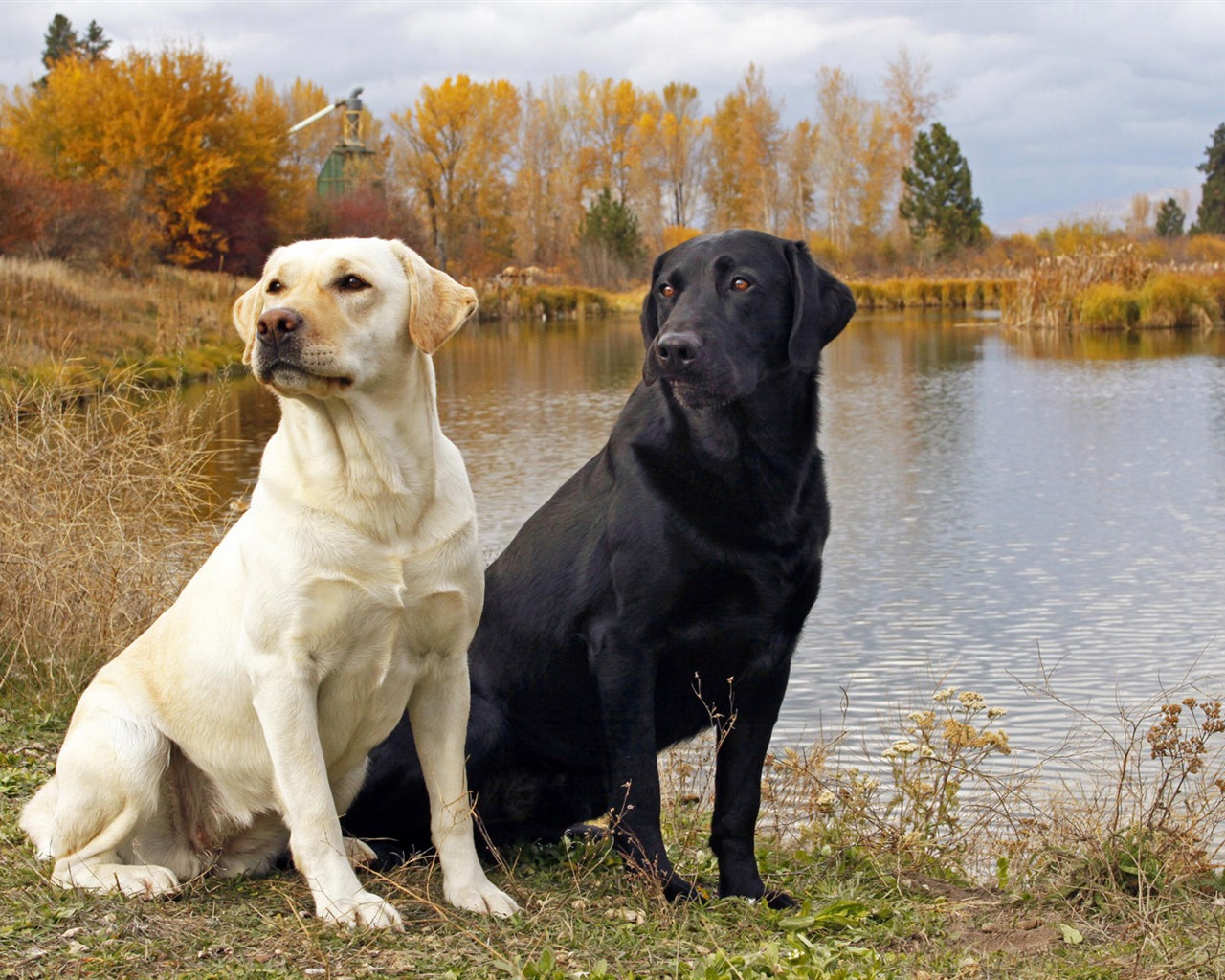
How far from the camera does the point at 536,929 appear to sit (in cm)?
346

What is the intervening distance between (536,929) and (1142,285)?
107ft

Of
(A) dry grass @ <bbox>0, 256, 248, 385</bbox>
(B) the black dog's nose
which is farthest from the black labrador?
(A) dry grass @ <bbox>0, 256, 248, 385</bbox>

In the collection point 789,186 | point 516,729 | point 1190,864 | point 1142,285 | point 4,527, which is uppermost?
point 789,186

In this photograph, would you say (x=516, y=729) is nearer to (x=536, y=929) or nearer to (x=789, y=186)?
(x=536, y=929)

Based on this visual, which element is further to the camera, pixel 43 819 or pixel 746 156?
pixel 746 156

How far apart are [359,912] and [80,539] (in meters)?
3.75

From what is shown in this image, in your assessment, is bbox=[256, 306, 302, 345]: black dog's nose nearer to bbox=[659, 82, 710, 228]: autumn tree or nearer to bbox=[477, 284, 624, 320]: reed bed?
bbox=[477, 284, 624, 320]: reed bed

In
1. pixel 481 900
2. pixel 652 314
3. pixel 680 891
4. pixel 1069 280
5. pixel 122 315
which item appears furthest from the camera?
pixel 1069 280

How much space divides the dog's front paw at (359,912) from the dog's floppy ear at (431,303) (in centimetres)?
139

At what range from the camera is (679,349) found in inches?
146

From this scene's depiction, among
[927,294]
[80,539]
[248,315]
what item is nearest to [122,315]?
[80,539]

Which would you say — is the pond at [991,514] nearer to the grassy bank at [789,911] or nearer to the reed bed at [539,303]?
the grassy bank at [789,911]

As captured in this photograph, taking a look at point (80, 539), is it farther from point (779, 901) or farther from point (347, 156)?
point (347, 156)

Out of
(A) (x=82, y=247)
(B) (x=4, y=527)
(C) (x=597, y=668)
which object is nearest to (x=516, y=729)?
(C) (x=597, y=668)
